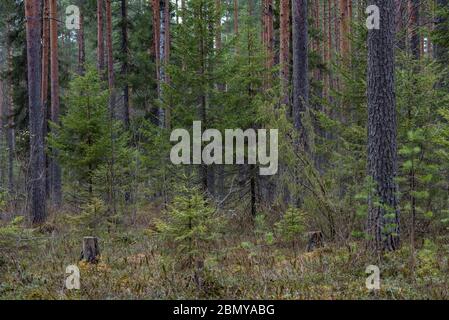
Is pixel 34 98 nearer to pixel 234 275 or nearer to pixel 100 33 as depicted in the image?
pixel 100 33

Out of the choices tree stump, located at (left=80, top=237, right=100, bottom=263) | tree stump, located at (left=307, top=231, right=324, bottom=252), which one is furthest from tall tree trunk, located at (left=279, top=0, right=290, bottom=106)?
tree stump, located at (left=80, top=237, right=100, bottom=263)

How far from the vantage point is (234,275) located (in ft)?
23.8

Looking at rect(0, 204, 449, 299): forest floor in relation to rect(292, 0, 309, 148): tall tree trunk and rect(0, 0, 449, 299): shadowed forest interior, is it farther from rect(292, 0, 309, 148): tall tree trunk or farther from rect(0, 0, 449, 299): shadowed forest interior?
rect(292, 0, 309, 148): tall tree trunk

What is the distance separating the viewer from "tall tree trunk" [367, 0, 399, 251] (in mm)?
7824

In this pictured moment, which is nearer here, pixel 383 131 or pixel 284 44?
pixel 383 131

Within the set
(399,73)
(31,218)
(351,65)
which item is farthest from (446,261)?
(31,218)

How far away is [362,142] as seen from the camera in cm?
1141

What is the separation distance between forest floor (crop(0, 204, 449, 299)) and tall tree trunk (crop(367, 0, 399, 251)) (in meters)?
0.46

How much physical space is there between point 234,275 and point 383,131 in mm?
3639

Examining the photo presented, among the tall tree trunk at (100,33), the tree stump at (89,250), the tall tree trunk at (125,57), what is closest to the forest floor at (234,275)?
the tree stump at (89,250)

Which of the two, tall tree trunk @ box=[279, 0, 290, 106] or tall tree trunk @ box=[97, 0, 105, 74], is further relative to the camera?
tall tree trunk @ box=[97, 0, 105, 74]

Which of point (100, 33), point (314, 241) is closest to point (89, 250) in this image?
point (314, 241)
